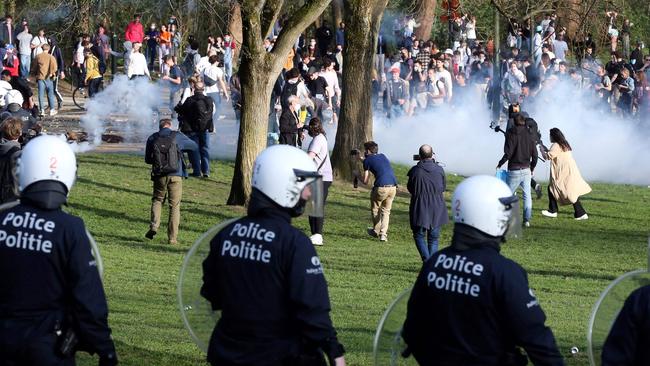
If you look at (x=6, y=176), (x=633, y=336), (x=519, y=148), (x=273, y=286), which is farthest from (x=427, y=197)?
(x=633, y=336)

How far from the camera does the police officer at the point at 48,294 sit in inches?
225

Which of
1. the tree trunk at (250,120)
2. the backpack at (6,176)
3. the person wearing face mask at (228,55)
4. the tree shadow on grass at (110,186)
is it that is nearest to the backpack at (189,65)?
the person wearing face mask at (228,55)

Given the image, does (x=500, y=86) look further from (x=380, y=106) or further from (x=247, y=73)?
(x=247, y=73)

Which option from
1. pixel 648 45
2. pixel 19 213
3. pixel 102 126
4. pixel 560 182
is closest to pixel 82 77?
pixel 102 126

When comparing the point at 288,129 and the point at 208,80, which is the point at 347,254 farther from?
the point at 208,80

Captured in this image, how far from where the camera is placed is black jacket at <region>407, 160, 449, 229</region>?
53.0ft

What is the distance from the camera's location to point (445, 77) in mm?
33281

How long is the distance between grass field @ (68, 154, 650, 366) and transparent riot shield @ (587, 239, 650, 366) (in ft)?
8.86

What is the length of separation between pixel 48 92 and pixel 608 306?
83.4 feet

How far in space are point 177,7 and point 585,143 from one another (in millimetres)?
13869

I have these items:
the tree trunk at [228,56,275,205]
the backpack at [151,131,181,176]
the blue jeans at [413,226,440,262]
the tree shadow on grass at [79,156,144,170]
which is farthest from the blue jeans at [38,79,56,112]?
the blue jeans at [413,226,440,262]

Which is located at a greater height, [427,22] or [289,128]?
[427,22]

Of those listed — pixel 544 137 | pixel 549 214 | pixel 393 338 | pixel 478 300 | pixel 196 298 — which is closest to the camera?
pixel 478 300

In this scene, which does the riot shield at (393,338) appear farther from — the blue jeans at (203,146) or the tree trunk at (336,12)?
the tree trunk at (336,12)
